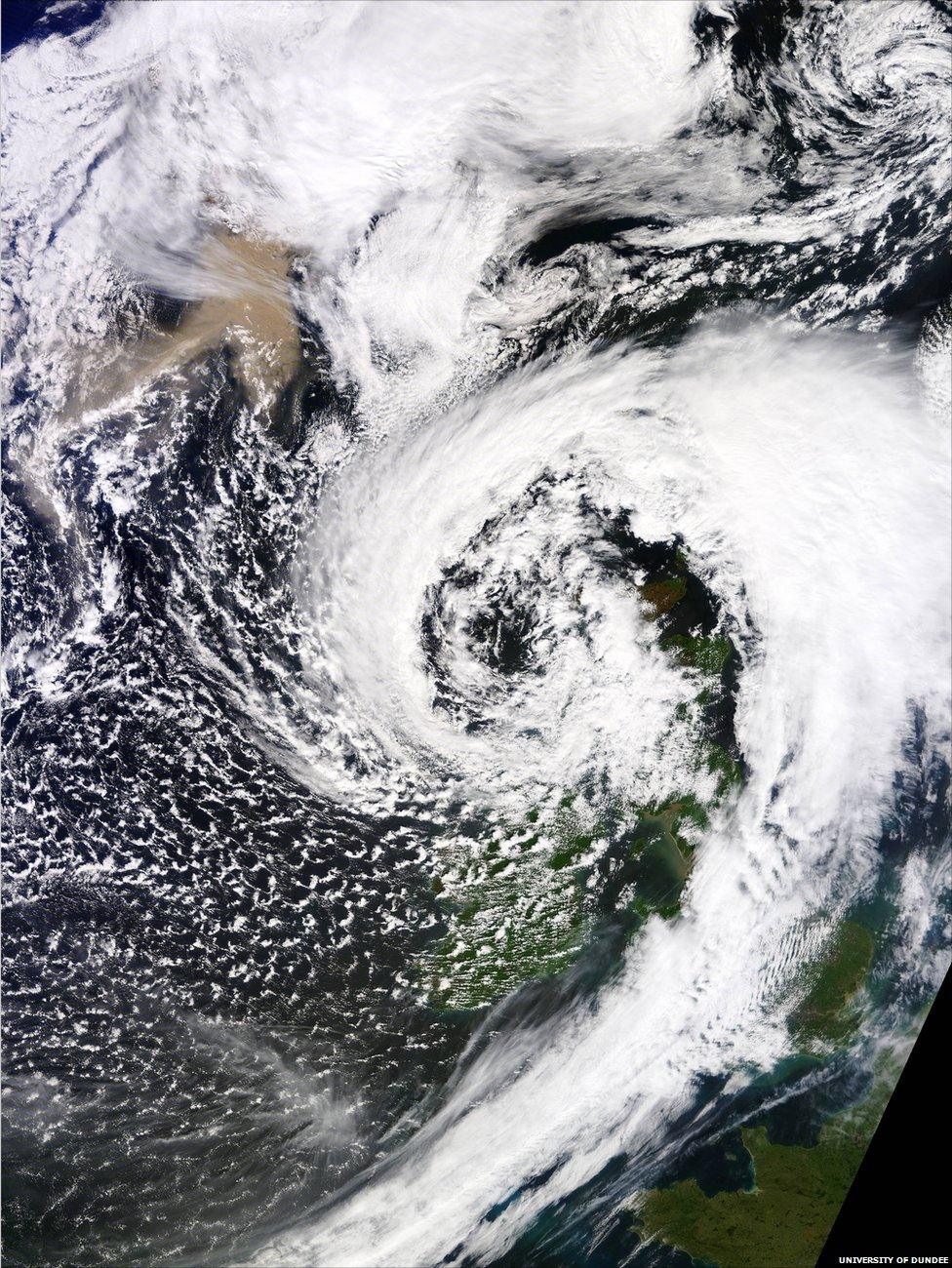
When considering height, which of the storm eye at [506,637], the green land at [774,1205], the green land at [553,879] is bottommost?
the green land at [774,1205]

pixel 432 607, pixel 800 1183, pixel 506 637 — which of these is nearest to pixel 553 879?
pixel 506 637

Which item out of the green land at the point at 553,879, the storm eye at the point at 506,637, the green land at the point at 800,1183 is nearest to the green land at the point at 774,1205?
the green land at the point at 800,1183

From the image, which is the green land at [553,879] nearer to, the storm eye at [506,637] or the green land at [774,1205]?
the storm eye at [506,637]

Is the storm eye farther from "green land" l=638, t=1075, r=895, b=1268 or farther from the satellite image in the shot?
"green land" l=638, t=1075, r=895, b=1268

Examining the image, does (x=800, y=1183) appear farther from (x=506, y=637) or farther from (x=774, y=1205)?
(x=506, y=637)

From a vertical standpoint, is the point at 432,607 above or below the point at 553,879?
above

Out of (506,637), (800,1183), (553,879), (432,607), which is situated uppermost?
(432,607)

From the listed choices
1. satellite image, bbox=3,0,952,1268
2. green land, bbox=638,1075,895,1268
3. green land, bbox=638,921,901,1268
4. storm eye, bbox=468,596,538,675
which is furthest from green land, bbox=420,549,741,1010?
green land, bbox=638,1075,895,1268

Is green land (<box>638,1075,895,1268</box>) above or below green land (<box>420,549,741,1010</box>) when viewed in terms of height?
below
